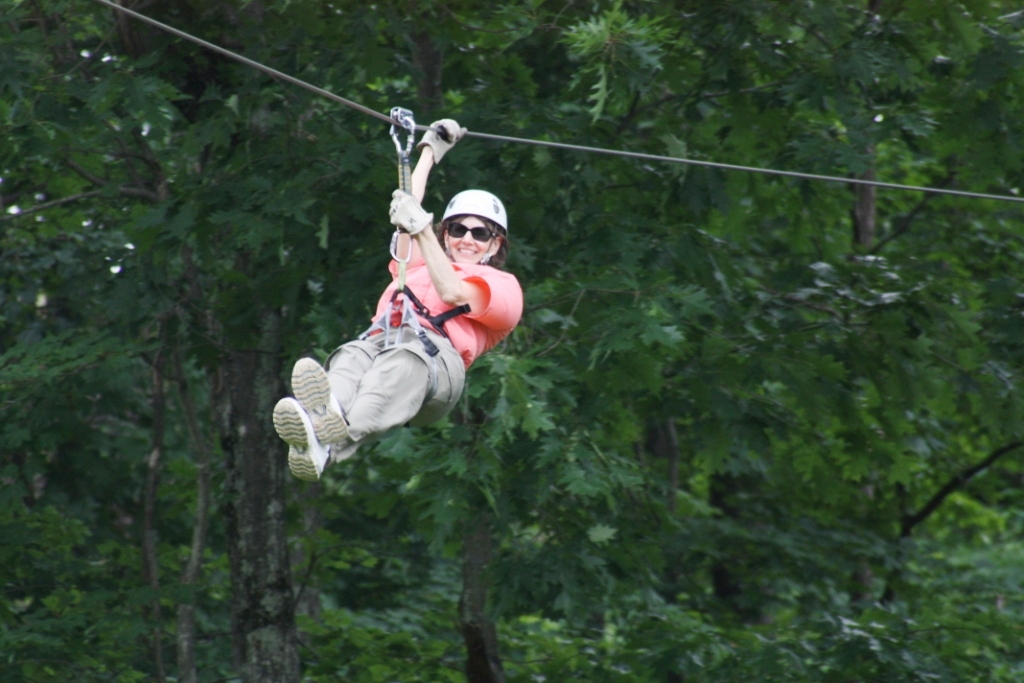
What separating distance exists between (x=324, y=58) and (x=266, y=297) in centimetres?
133

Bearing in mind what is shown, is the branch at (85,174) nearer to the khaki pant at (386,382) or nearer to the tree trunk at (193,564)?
the tree trunk at (193,564)

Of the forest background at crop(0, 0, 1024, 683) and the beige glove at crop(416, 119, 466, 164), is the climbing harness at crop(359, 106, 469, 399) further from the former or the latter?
the forest background at crop(0, 0, 1024, 683)

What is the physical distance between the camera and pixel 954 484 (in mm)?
9578

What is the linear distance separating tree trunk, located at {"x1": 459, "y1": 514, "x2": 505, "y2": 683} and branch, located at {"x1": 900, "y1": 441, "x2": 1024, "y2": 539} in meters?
3.89

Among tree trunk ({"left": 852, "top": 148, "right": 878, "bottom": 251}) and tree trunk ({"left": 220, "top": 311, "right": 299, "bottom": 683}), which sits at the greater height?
tree trunk ({"left": 852, "top": 148, "right": 878, "bottom": 251})

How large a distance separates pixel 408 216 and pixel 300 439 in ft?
2.76

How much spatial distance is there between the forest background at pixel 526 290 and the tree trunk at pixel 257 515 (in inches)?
0.7

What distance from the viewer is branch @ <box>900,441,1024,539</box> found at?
29.7 feet

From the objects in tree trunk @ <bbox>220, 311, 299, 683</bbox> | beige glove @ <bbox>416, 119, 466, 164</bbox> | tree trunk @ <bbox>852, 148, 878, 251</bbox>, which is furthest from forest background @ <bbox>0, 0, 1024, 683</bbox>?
beige glove @ <bbox>416, 119, 466, 164</bbox>

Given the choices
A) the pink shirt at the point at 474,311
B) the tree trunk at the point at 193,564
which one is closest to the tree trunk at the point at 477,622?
the tree trunk at the point at 193,564

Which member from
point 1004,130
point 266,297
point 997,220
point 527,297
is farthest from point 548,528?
point 997,220

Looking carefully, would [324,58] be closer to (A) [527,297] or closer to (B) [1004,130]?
(A) [527,297]

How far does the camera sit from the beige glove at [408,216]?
13.7 feet

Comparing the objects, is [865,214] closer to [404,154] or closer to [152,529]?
[152,529]
